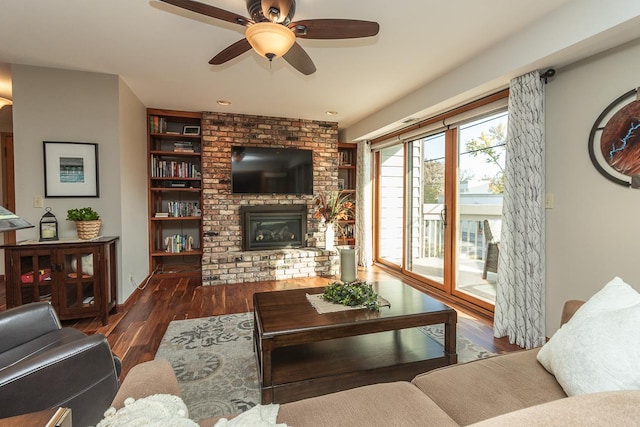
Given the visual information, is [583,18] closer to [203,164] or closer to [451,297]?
[451,297]

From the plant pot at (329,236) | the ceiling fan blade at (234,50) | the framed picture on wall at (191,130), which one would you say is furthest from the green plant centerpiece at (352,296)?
the framed picture on wall at (191,130)

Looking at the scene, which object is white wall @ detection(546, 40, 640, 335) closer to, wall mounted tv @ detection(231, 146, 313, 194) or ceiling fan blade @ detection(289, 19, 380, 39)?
ceiling fan blade @ detection(289, 19, 380, 39)

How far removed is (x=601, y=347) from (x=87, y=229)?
3.65m

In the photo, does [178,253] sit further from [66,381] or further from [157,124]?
[66,381]

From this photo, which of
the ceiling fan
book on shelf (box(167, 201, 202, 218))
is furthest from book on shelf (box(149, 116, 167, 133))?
the ceiling fan

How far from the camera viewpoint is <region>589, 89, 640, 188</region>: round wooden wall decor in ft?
6.28

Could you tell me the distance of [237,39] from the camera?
2461mm

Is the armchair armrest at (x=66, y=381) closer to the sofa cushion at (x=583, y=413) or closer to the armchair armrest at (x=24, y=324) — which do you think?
the armchair armrest at (x=24, y=324)

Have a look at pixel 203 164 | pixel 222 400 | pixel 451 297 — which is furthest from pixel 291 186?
pixel 222 400

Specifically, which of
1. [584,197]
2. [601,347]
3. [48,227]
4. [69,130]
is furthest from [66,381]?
[584,197]

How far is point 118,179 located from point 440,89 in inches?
137

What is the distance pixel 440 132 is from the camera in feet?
12.4

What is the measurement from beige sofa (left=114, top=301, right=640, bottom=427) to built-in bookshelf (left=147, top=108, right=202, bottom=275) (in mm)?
3767

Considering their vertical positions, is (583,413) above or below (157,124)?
below
